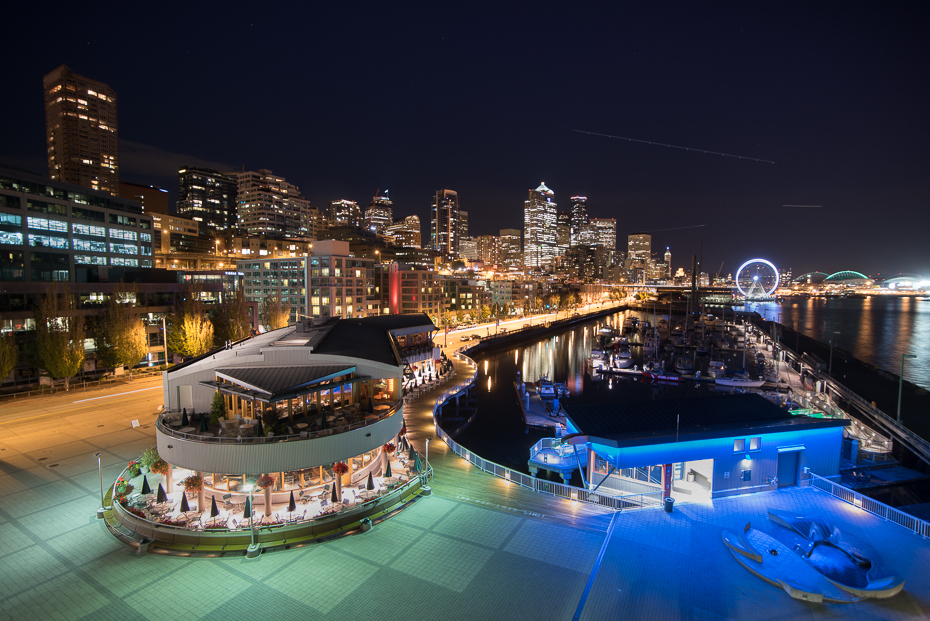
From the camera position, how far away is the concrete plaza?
10.3 meters

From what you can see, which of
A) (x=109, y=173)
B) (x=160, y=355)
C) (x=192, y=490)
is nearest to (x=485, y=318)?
(x=160, y=355)

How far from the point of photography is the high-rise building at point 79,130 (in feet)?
398

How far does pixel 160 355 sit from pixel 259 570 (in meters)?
40.9

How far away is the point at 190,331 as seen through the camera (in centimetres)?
3934

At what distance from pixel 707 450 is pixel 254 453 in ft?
51.3

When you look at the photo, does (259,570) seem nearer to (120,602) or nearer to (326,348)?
(120,602)

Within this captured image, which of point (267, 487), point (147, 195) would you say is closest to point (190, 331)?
point (267, 487)

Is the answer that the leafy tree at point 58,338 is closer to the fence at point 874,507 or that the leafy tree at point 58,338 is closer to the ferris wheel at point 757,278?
the fence at point 874,507

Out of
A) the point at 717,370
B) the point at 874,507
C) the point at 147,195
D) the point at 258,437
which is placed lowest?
the point at 717,370

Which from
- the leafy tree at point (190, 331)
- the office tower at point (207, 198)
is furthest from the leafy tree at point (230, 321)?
the office tower at point (207, 198)

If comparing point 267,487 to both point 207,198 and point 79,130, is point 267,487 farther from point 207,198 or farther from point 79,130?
point 207,198

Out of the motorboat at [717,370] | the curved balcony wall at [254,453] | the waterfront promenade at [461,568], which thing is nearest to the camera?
the waterfront promenade at [461,568]

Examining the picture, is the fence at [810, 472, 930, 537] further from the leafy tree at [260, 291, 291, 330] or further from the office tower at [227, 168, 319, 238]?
the office tower at [227, 168, 319, 238]

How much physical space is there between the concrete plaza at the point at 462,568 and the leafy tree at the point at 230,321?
2777 centimetres
